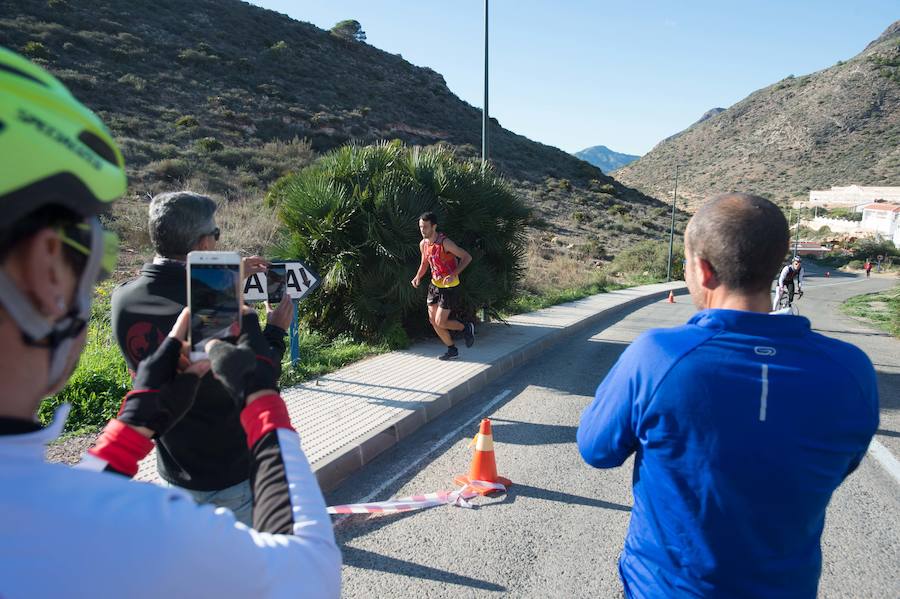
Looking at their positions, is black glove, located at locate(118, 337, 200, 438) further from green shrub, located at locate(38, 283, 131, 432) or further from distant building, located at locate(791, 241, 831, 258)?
distant building, located at locate(791, 241, 831, 258)

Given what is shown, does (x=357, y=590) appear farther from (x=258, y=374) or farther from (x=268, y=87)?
(x=268, y=87)

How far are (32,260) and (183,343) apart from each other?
894mm

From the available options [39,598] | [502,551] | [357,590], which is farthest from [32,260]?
[502,551]

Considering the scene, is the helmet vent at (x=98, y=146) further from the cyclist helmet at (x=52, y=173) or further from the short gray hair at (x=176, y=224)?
the short gray hair at (x=176, y=224)

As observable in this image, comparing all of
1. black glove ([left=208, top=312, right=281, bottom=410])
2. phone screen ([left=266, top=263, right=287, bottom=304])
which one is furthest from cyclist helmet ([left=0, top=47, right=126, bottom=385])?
phone screen ([left=266, top=263, right=287, bottom=304])

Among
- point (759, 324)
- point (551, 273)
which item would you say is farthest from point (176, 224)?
point (551, 273)

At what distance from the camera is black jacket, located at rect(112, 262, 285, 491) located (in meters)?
2.37

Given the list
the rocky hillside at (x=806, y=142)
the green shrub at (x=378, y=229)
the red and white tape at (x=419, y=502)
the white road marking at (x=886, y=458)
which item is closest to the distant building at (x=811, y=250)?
the rocky hillside at (x=806, y=142)

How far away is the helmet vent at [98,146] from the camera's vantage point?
3.20 ft

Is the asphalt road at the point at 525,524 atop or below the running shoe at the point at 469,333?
below

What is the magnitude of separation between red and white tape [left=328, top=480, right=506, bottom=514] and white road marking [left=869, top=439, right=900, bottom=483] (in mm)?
3643

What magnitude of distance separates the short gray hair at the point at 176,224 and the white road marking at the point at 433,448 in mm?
2566

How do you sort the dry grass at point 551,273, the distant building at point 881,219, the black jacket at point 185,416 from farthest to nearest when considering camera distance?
the distant building at point 881,219, the dry grass at point 551,273, the black jacket at point 185,416

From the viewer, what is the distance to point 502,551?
401 cm
